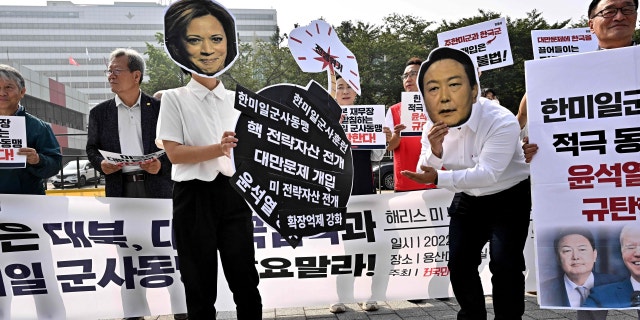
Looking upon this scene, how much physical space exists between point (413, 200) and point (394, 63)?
1144 inches

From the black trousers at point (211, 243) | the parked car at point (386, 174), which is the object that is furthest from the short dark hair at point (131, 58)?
the parked car at point (386, 174)

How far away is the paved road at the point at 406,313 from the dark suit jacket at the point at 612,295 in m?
1.13

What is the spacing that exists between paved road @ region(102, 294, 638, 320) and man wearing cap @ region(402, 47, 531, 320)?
3.29 ft

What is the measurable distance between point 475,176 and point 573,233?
63cm

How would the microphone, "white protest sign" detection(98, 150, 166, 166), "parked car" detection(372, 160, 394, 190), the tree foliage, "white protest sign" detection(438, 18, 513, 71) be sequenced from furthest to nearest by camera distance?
the tree foliage → "parked car" detection(372, 160, 394, 190) → "white protest sign" detection(438, 18, 513, 71) → "white protest sign" detection(98, 150, 166, 166) → the microphone

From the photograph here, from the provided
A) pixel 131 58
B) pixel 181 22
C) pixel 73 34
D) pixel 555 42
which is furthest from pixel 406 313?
pixel 73 34

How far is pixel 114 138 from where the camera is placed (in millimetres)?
3936

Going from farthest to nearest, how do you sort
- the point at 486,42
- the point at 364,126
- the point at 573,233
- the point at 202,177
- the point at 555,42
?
the point at 555,42 < the point at 486,42 < the point at 364,126 < the point at 573,233 < the point at 202,177

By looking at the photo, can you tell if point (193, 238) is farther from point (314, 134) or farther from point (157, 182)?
point (157, 182)

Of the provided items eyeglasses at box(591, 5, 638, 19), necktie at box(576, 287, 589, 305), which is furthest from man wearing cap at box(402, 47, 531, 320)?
eyeglasses at box(591, 5, 638, 19)

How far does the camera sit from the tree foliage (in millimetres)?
29047

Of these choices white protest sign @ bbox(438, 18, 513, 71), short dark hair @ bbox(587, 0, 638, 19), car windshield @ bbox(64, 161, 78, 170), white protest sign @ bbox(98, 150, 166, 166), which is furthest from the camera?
car windshield @ bbox(64, 161, 78, 170)

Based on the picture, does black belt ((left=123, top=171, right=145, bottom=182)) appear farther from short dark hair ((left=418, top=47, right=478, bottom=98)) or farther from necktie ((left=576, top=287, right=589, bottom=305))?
necktie ((left=576, top=287, right=589, bottom=305))

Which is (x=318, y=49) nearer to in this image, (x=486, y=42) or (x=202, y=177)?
(x=202, y=177)
